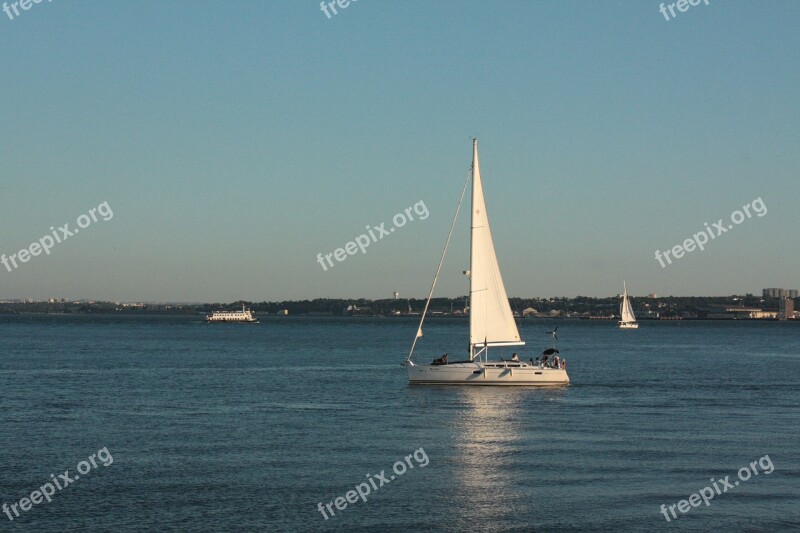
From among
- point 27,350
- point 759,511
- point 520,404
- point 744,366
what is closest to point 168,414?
point 520,404

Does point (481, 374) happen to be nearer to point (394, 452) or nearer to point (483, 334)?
point (483, 334)

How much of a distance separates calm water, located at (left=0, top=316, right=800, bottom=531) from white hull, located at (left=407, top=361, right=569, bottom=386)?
3.24 ft

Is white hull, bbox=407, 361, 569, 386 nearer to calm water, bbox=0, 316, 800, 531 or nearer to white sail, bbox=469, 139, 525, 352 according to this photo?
calm water, bbox=0, 316, 800, 531

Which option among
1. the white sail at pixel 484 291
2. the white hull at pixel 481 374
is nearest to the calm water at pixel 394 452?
the white hull at pixel 481 374

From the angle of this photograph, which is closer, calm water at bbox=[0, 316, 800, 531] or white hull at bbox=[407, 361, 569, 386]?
calm water at bbox=[0, 316, 800, 531]

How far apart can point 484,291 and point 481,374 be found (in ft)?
21.6

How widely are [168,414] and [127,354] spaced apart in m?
67.5

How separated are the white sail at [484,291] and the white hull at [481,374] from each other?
9.74ft

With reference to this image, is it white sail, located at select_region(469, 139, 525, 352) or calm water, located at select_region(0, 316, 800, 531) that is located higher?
white sail, located at select_region(469, 139, 525, 352)

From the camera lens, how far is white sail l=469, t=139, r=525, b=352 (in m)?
70.4

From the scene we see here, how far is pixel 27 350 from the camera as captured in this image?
126188 mm

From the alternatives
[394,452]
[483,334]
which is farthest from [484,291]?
[394,452]

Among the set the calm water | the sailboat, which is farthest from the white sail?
the calm water

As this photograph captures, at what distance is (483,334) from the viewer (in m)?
70.4
